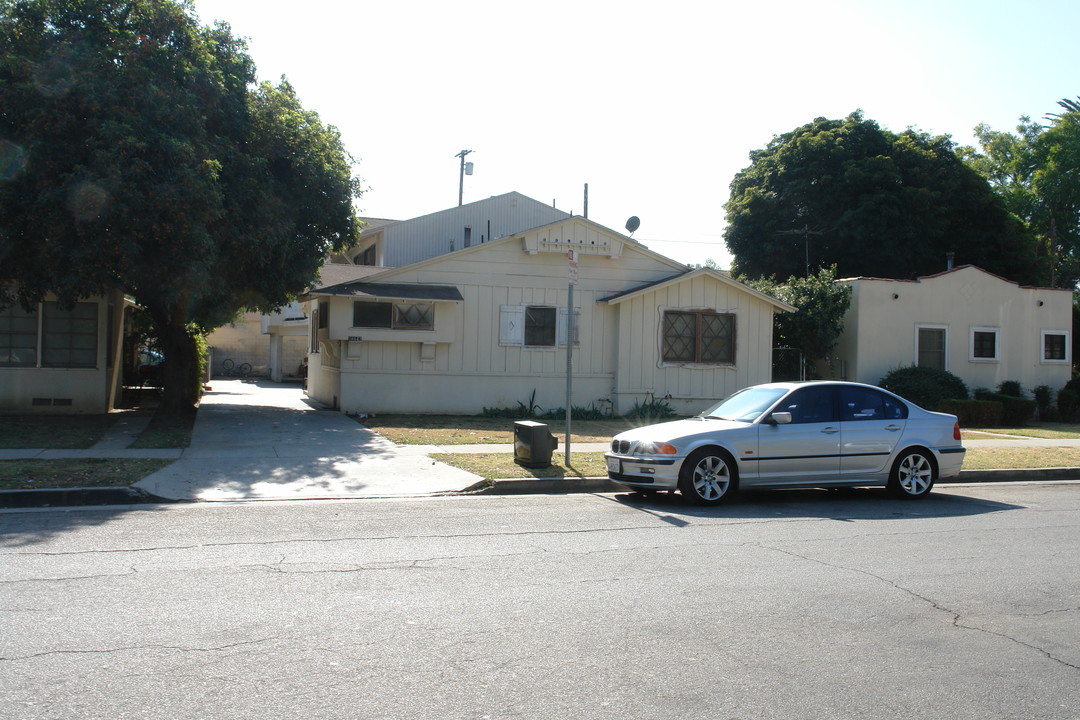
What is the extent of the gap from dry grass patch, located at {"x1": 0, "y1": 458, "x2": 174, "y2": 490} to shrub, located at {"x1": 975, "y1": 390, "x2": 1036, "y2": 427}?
2159cm

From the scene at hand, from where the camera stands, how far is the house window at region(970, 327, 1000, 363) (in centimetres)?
2633

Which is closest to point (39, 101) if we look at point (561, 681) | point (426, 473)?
point (426, 473)

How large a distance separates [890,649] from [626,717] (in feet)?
6.77

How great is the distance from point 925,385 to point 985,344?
3.66 metres

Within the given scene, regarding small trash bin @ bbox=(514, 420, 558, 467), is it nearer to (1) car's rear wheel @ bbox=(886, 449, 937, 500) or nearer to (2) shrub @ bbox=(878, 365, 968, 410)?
(1) car's rear wheel @ bbox=(886, 449, 937, 500)

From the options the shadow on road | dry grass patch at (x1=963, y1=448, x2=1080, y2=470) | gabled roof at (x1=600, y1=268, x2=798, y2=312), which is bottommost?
the shadow on road

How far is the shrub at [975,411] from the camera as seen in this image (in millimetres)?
23359

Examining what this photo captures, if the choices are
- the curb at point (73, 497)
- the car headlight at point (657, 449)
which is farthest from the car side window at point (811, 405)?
the curb at point (73, 497)

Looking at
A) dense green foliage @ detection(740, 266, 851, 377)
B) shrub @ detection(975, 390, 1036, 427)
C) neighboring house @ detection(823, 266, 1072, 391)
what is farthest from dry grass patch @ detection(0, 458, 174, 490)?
shrub @ detection(975, 390, 1036, 427)

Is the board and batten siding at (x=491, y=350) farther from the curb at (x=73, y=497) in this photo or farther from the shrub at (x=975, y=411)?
the curb at (x=73, y=497)

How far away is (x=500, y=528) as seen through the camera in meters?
9.09

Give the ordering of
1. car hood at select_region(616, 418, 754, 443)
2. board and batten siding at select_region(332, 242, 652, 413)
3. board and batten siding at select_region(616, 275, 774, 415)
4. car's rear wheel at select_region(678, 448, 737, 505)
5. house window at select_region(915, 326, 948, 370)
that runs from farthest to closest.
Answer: house window at select_region(915, 326, 948, 370), board and batten siding at select_region(616, 275, 774, 415), board and batten siding at select_region(332, 242, 652, 413), car hood at select_region(616, 418, 754, 443), car's rear wheel at select_region(678, 448, 737, 505)

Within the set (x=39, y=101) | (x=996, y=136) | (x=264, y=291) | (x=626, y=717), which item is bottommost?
(x=626, y=717)

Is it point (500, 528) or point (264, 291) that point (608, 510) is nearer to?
point (500, 528)
